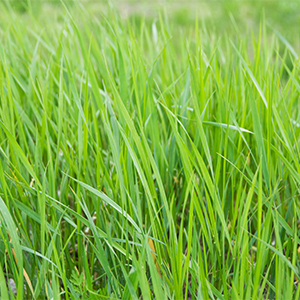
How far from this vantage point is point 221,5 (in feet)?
11.0

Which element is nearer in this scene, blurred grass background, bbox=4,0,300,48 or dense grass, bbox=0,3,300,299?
A: dense grass, bbox=0,3,300,299

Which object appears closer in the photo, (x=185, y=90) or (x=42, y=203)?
(x=42, y=203)

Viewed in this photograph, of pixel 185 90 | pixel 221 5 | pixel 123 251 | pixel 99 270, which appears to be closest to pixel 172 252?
pixel 123 251

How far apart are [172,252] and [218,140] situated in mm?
303

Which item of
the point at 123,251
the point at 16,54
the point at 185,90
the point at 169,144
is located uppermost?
the point at 16,54

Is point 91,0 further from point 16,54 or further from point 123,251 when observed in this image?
point 123,251

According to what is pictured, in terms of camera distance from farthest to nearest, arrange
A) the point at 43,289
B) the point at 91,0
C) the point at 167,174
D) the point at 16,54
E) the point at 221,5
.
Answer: the point at 91,0 < the point at 221,5 < the point at 16,54 < the point at 167,174 < the point at 43,289

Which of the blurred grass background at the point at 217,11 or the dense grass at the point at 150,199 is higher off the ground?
the blurred grass background at the point at 217,11

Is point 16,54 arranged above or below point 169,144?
above

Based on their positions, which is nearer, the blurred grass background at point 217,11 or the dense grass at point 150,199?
the dense grass at point 150,199

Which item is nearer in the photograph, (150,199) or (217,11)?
(150,199)

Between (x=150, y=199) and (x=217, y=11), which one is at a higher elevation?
(x=217, y=11)

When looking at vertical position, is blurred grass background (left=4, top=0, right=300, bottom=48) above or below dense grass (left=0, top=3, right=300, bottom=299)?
above

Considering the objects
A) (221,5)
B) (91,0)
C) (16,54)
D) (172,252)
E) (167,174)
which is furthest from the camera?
(91,0)
